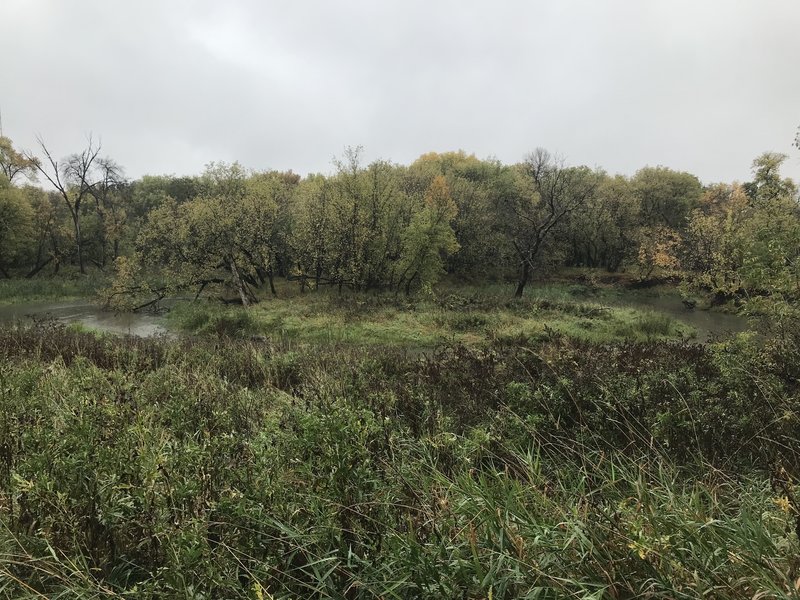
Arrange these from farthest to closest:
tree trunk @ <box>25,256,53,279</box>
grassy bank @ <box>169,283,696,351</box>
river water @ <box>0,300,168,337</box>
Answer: tree trunk @ <box>25,256,53,279</box>
river water @ <box>0,300,168,337</box>
grassy bank @ <box>169,283,696,351</box>

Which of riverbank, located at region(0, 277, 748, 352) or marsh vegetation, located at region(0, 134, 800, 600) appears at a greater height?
marsh vegetation, located at region(0, 134, 800, 600)

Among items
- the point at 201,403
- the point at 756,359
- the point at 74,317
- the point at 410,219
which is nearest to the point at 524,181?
the point at 410,219

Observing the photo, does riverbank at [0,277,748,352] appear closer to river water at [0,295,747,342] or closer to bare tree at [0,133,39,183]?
river water at [0,295,747,342]

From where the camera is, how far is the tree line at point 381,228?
27.4m

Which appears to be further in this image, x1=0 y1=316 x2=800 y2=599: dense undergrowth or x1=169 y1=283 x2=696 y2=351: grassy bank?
x1=169 y1=283 x2=696 y2=351: grassy bank

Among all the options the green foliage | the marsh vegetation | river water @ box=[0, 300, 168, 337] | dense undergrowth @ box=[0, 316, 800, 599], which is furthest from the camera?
the green foliage

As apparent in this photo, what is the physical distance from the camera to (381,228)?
30.7 metres

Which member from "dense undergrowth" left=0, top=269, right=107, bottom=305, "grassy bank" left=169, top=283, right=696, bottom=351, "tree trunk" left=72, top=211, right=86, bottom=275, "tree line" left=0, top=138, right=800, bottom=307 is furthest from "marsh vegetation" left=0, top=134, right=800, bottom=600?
"tree trunk" left=72, top=211, right=86, bottom=275

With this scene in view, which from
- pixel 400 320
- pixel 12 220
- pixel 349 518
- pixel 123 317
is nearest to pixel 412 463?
pixel 349 518

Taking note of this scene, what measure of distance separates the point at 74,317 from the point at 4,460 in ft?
→ 88.6

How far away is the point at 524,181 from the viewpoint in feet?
157

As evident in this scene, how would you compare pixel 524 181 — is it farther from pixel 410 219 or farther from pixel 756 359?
pixel 756 359

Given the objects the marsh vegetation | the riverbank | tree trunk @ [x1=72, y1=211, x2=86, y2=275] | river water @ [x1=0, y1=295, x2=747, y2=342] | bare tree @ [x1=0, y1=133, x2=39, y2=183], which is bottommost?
river water @ [x1=0, y1=295, x2=747, y2=342]

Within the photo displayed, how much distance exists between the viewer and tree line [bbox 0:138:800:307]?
1077 inches
